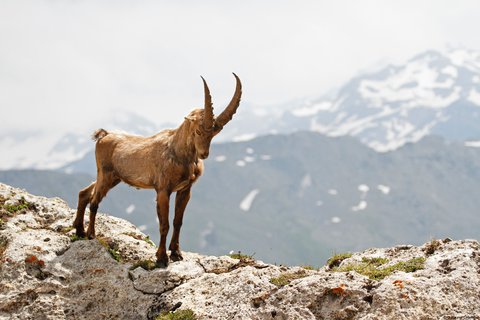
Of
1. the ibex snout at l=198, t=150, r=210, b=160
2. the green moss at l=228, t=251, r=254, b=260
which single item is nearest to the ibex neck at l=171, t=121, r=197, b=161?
the ibex snout at l=198, t=150, r=210, b=160

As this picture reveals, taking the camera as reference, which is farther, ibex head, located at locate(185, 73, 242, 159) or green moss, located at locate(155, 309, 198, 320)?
ibex head, located at locate(185, 73, 242, 159)

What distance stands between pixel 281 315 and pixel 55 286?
6.75 meters

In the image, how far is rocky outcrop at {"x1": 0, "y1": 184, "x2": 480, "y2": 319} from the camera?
44.4 feet

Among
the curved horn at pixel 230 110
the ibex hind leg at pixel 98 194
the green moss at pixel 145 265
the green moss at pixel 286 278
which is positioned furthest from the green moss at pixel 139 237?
the green moss at pixel 286 278

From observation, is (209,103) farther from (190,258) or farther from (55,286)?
(55,286)

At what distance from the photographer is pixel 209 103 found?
54.6 feet

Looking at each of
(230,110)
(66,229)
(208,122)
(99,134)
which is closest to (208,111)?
(208,122)

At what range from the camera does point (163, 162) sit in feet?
60.1

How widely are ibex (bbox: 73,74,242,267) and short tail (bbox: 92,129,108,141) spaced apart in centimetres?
11

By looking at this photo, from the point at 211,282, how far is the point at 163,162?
4288 millimetres

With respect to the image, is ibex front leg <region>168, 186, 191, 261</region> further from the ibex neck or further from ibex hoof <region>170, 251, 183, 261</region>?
the ibex neck

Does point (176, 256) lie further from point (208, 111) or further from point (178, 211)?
point (208, 111)

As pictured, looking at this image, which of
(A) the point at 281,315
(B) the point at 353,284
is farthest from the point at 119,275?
(B) the point at 353,284

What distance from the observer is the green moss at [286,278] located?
1495cm
